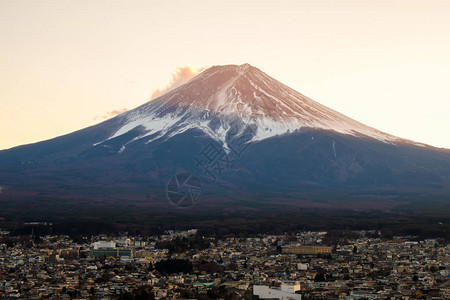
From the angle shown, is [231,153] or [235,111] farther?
[235,111]

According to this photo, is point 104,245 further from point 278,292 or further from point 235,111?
point 235,111

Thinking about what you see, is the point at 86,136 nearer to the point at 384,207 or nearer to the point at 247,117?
the point at 247,117

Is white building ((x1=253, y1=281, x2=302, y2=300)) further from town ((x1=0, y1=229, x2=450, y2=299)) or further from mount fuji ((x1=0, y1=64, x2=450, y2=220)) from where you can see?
mount fuji ((x1=0, y1=64, x2=450, y2=220))

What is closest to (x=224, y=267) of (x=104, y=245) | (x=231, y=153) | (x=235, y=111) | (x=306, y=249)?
(x=306, y=249)
